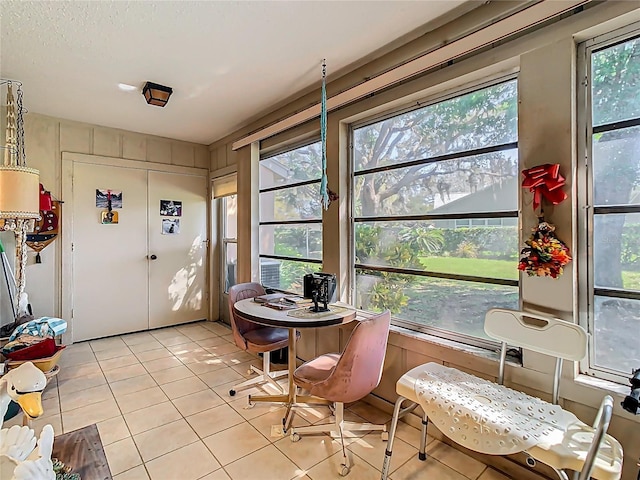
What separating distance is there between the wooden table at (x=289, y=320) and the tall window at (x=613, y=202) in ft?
4.43

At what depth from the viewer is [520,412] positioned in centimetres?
148

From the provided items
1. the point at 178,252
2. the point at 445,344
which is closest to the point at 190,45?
the point at 445,344

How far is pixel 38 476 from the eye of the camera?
0.85m

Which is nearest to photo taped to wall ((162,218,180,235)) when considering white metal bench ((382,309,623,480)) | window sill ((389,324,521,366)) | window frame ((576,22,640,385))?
window sill ((389,324,521,366))

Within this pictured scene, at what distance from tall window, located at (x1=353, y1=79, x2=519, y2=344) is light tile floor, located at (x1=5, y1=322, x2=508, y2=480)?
81 cm

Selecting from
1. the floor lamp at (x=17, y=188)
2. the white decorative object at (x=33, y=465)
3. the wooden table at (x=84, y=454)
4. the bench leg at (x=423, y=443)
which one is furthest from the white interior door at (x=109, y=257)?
the bench leg at (x=423, y=443)

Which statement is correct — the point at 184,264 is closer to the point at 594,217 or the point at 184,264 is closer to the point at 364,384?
the point at 364,384

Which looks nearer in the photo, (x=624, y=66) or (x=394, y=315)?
(x=624, y=66)

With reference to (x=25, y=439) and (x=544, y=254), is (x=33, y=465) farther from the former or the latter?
(x=544, y=254)

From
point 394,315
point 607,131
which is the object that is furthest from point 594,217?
point 394,315

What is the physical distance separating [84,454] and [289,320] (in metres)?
1.14

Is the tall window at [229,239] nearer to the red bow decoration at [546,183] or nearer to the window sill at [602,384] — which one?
the red bow decoration at [546,183]

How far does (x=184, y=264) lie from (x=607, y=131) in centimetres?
470

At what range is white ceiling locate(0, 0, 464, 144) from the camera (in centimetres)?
195
